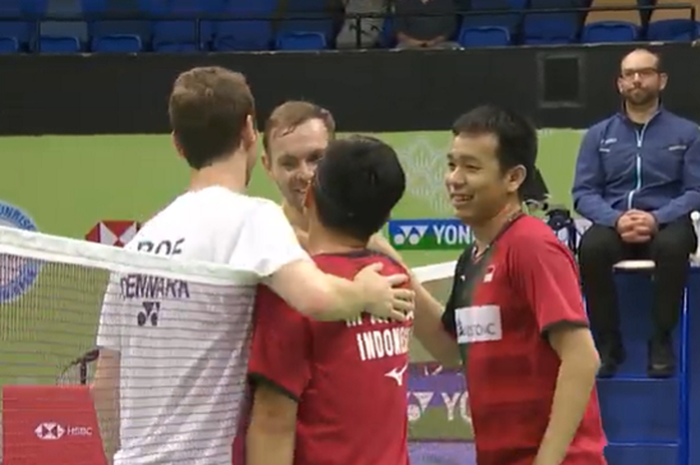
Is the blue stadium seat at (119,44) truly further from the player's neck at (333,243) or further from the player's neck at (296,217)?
the player's neck at (333,243)

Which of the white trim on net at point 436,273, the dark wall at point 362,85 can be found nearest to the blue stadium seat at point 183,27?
the dark wall at point 362,85

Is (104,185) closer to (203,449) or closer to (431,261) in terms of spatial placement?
(431,261)

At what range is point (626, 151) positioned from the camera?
6598mm

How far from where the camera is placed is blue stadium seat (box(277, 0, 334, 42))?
1266 centimetres

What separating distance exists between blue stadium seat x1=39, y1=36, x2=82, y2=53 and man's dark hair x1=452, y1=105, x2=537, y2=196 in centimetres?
1015

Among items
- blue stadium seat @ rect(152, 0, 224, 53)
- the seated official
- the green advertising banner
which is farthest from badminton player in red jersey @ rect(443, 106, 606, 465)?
blue stadium seat @ rect(152, 0, 224, 53)

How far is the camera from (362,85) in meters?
11.5

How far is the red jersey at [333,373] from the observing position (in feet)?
8.19

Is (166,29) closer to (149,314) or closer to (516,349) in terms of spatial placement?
(516,349)

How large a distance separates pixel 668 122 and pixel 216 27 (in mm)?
7004

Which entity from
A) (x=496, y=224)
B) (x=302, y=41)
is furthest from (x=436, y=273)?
(x=302, y=41)

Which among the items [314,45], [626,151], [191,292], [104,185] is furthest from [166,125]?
[191,292]

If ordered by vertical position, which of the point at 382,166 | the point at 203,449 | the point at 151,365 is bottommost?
the point at 203,449

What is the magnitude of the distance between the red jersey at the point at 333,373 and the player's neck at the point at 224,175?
238 mm
